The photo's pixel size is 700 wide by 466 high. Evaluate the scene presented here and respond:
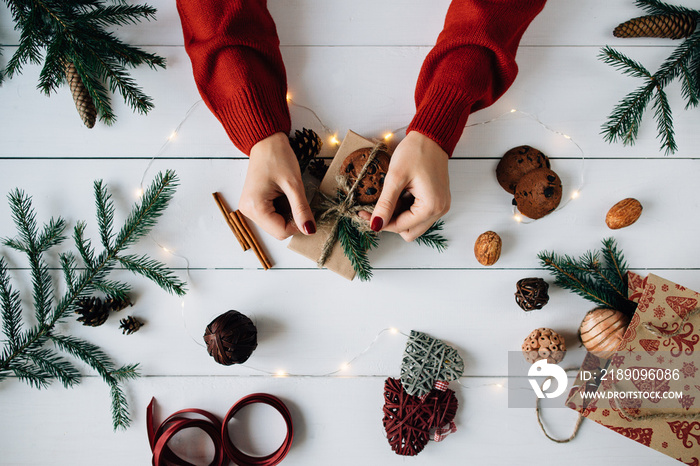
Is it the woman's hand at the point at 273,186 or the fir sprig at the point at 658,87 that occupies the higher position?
the fir sprig at the point at 658,87

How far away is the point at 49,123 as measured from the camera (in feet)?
3.12

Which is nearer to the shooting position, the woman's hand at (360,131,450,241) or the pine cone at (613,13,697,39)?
the woman's hand at (360,131,450,241)

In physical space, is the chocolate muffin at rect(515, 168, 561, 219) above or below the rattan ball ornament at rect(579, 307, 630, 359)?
above

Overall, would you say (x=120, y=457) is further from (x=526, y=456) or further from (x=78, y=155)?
(x=526, y=456)

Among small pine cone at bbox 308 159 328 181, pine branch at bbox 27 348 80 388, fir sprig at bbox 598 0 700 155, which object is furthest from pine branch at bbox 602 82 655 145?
pine branch at bbox 27 348 80 388

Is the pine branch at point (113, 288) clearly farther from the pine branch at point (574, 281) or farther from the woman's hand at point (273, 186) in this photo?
the pine branch at point (574, 281)

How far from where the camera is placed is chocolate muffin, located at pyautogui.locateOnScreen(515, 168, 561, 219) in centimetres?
85

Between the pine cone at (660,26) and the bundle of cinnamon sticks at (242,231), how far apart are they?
96cm

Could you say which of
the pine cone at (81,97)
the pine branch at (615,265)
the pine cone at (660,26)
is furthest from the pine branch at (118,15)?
the pine branch at (615,265)

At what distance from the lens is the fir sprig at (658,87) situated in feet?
2.96

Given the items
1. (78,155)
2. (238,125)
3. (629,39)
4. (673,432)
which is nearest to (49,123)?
(78,155)

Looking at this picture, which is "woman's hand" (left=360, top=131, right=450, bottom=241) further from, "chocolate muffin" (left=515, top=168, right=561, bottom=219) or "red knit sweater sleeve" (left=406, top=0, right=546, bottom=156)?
"chocolate muffin" (left=515, top=168, right=561, bottom=219)

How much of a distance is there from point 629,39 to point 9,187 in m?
1.51

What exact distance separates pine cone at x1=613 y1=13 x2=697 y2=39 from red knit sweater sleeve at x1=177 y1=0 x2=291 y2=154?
31.7 inches
